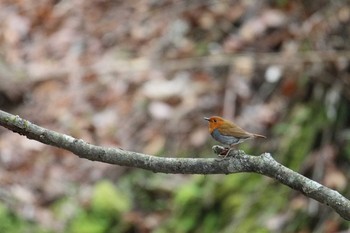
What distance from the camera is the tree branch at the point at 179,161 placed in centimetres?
173

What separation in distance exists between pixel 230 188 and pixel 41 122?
→ 2070mm

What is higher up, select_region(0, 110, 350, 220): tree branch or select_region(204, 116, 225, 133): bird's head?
select_region(204, 116, 225, 133): bird's head

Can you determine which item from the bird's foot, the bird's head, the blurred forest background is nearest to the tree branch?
the bird's foot

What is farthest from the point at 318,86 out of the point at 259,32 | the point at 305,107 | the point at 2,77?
the point at 2,77

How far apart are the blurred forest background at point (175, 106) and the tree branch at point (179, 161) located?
6.40ft

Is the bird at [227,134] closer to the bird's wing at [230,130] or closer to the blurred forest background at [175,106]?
the bird's wing at [230,130]

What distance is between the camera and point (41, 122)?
18.5 ft

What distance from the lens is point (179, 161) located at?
1.78m

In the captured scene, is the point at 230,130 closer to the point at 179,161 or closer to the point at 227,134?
the point at 227,134

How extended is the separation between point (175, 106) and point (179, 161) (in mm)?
3430

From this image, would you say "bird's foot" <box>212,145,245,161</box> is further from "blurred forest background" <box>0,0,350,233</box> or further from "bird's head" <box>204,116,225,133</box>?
"blurred forest background" <box>0,0,350,233</box>

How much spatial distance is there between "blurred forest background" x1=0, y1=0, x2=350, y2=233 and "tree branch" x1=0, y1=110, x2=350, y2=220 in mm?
1951

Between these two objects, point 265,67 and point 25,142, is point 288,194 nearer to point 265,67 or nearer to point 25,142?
point 265,67

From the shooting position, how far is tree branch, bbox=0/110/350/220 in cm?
173
